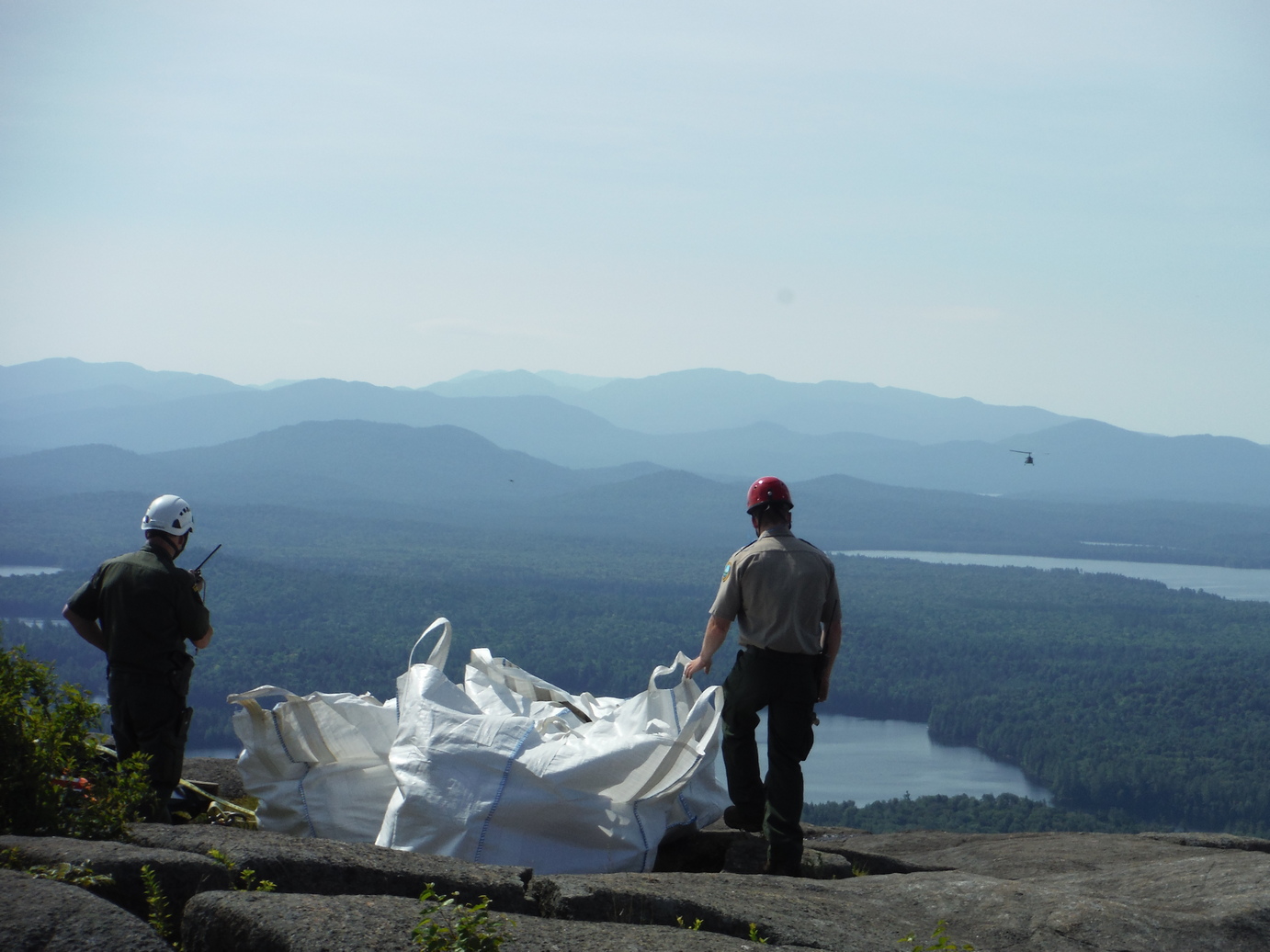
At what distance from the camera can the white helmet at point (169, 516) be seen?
497cm

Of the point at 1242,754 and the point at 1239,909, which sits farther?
the point at 1242,754

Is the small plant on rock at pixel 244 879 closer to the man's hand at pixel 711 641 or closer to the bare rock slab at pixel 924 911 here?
the bare rock slab at pixel 924 911

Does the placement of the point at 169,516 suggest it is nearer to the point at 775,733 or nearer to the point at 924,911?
the point at 775,733

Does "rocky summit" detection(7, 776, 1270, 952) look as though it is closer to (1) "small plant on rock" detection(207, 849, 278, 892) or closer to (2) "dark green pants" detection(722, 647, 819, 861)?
(1) "small plant on rock" detection(207, 849, 278, 892)

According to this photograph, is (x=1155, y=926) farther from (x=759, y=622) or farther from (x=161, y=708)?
(x=161, y=708)

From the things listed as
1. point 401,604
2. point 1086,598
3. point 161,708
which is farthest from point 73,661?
point 1086,598

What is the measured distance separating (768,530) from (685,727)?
982mm

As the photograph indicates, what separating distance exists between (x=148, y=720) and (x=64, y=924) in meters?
2.46

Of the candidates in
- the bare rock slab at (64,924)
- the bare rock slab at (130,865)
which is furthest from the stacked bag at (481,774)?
the bare rock slab at (64,924)

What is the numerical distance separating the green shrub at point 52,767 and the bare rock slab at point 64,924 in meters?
1.04

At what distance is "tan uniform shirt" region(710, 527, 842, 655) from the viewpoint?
500 cm

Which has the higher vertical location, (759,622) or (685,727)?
(759,622)

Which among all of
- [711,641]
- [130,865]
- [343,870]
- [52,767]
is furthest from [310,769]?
[711,641]

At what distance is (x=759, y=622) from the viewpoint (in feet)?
16.6
